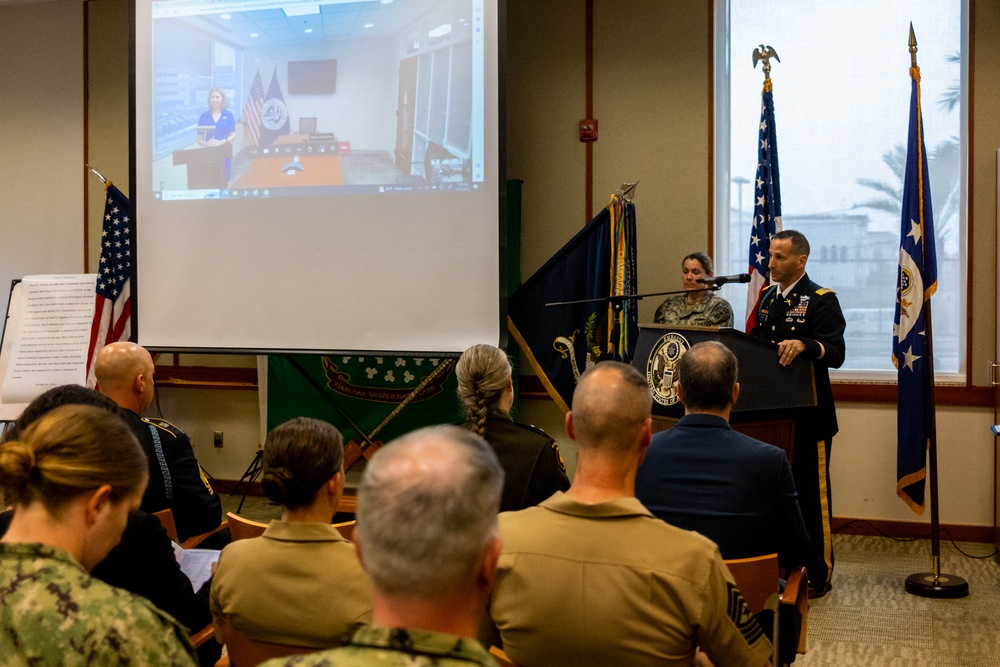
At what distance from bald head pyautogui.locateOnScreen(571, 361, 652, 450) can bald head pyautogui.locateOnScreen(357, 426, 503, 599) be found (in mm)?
843

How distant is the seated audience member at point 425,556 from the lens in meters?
0.93

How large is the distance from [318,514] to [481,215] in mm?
2981

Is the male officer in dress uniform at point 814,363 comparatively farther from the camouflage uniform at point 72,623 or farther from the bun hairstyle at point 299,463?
the camouflage uniform at point 72,623

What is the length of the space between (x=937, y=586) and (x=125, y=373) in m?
3.39

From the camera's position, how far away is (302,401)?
5.82 meters

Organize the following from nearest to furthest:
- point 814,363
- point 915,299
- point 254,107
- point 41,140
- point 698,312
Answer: point 814,363, point 915,299, point 698,312, point 254,107, point 41,140

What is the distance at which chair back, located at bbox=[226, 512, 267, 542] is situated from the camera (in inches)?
89.2

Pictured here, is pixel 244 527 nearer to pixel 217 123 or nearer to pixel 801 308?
pixel 801 308

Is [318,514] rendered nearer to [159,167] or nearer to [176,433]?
[176,433]

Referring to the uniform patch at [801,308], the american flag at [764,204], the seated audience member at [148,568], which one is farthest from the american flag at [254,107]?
the seated audience member at [148,568]

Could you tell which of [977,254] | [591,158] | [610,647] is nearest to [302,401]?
[591,158]

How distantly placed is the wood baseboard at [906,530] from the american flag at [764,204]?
4.29ft

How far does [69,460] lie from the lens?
135 centimetres

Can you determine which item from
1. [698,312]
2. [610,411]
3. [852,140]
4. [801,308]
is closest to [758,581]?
[610,411]
